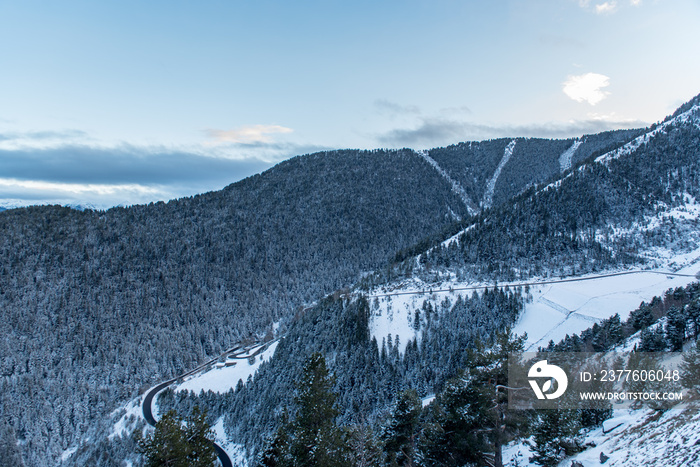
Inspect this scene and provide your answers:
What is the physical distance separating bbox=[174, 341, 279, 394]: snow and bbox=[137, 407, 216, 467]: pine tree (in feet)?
308

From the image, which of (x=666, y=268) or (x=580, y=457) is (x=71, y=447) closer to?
(x=580, y=457)

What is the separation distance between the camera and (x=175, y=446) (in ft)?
72.1

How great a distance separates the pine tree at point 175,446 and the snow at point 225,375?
9396 centimetres

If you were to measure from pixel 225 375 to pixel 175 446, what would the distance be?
4260 inches

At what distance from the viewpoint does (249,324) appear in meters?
192

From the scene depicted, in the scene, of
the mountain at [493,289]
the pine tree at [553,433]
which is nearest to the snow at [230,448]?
the mountain at [493,289]

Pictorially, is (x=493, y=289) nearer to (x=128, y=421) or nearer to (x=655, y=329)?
(x=655, y=329)

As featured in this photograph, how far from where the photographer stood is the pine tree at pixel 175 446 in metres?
21.9

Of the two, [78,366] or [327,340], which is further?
[78,366]

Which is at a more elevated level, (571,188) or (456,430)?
(571,188)

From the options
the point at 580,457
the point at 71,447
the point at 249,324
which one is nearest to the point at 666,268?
the point at 580,457

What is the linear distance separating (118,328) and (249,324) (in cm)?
6665

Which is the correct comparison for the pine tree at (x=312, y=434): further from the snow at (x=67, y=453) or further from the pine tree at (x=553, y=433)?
the snow at (x=67, y=453)

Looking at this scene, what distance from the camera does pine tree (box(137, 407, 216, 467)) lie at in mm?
21938
